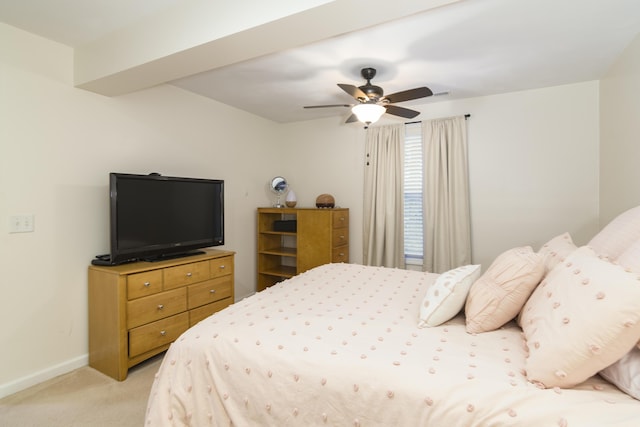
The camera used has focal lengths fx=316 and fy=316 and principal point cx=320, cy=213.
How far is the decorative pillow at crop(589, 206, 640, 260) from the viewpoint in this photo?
4.82ft

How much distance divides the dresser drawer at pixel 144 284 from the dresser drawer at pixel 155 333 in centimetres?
26

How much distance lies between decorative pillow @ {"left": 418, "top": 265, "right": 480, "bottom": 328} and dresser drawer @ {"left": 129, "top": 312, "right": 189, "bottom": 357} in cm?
208

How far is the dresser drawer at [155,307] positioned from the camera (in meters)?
2.36

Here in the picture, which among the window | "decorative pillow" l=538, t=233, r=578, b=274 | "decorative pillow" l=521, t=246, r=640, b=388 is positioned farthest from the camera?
the window

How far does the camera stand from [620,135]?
8.48 feet

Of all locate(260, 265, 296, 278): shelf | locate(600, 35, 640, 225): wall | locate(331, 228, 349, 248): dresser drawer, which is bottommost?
locate(260, 265, 296, 278): shelf

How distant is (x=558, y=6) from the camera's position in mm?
1918

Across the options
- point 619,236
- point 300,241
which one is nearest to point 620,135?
point 619,236

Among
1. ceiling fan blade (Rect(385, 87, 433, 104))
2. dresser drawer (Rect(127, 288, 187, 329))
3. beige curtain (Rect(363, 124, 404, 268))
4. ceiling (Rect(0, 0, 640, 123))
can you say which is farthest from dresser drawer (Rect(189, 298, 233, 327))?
ceiling fan blade (Rect(385, 87, 433, 104))

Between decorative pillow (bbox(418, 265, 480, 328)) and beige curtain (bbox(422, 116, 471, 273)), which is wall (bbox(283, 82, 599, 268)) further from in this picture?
decorative pillow (bbox(418, 265, 480, 328))

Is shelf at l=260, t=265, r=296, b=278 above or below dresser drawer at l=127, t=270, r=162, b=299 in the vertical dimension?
below

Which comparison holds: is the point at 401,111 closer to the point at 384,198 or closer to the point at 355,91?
the point at 355,91

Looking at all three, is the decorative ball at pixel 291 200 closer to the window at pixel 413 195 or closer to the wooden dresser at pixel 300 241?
the wooden dresser at pixel 300 241

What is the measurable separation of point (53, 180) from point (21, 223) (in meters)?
0.37
